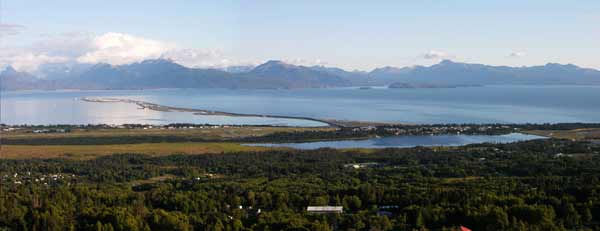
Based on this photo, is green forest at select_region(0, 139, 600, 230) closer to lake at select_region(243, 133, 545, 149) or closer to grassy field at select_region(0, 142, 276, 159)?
grassy field at select_region(0, 142, 276, 159)

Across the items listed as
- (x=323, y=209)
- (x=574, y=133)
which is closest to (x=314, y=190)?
(x=323, y=209)

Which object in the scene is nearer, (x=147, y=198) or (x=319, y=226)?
(x=319, y=226)

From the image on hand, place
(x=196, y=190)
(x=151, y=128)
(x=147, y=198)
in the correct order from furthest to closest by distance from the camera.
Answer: (x=151, y=128)
(x=196, y=190)
(x=147, y=198)

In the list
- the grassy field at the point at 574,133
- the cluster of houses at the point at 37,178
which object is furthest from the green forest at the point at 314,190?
the grassy field at the point at 574,133

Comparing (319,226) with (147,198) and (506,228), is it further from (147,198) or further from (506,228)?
(147,198)

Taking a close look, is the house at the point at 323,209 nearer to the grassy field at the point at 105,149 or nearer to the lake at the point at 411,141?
the grassy field at the point at 105,149

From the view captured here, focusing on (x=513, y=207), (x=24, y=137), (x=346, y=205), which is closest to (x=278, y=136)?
(x=24, y=137)

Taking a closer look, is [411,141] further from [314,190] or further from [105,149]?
[314,190]
